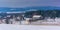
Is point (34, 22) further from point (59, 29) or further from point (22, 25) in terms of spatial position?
point (59, 29)

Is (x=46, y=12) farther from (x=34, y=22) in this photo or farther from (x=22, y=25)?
(x=22, y=25)

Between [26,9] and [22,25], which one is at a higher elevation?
[26,9]

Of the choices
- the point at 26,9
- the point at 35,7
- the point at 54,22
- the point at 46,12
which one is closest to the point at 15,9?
the point at 26,9

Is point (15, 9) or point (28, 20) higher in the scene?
point (15, 9)

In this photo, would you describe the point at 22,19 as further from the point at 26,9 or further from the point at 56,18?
the point at 56,18

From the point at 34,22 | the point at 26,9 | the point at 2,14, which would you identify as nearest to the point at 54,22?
the point at 34,22

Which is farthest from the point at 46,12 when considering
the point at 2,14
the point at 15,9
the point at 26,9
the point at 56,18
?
the point at 2,14

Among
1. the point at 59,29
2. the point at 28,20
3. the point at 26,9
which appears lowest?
the point at 59,29
